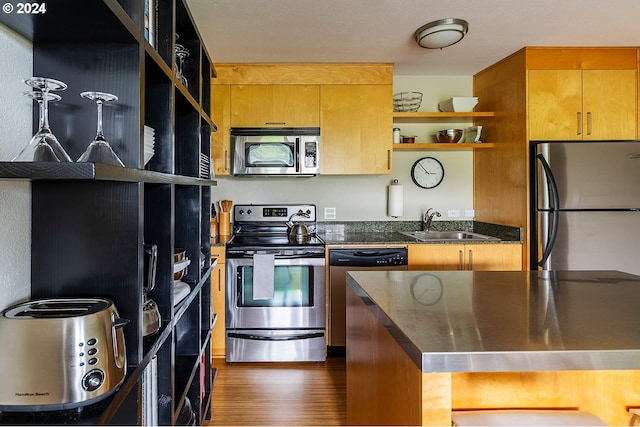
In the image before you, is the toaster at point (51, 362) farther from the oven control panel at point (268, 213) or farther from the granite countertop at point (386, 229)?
the oven control panel at point (268, 213)

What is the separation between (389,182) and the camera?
12.0 ft

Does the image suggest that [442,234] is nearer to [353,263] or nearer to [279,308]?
[353,263]

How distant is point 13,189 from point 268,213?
8.44 feet

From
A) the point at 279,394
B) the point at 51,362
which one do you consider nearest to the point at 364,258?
the point at 279,394

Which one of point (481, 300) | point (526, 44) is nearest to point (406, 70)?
point (526, 44)

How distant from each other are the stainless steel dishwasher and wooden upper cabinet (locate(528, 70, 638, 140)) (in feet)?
4.50

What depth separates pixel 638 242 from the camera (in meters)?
2.88

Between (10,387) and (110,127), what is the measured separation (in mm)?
606

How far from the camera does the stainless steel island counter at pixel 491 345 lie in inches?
33.4

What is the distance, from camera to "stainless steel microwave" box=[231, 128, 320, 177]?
3.20 meters

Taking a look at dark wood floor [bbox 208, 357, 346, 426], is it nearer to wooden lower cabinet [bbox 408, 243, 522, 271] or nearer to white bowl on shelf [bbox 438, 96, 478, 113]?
wooden lower cabinet [bbox 408, 243, 522, 271]

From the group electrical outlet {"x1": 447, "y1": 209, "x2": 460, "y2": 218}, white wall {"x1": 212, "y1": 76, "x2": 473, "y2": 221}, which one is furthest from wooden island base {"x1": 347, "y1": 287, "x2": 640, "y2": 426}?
electrical outlet {"x1": 447, "y1": 209, "x2": 460, "y2": 218}

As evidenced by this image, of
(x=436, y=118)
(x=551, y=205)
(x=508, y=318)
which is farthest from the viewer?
(x=436, y=118)

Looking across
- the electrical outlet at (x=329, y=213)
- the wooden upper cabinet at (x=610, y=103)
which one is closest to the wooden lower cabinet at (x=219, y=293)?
the electrical outlet at (x=329, y=213)
